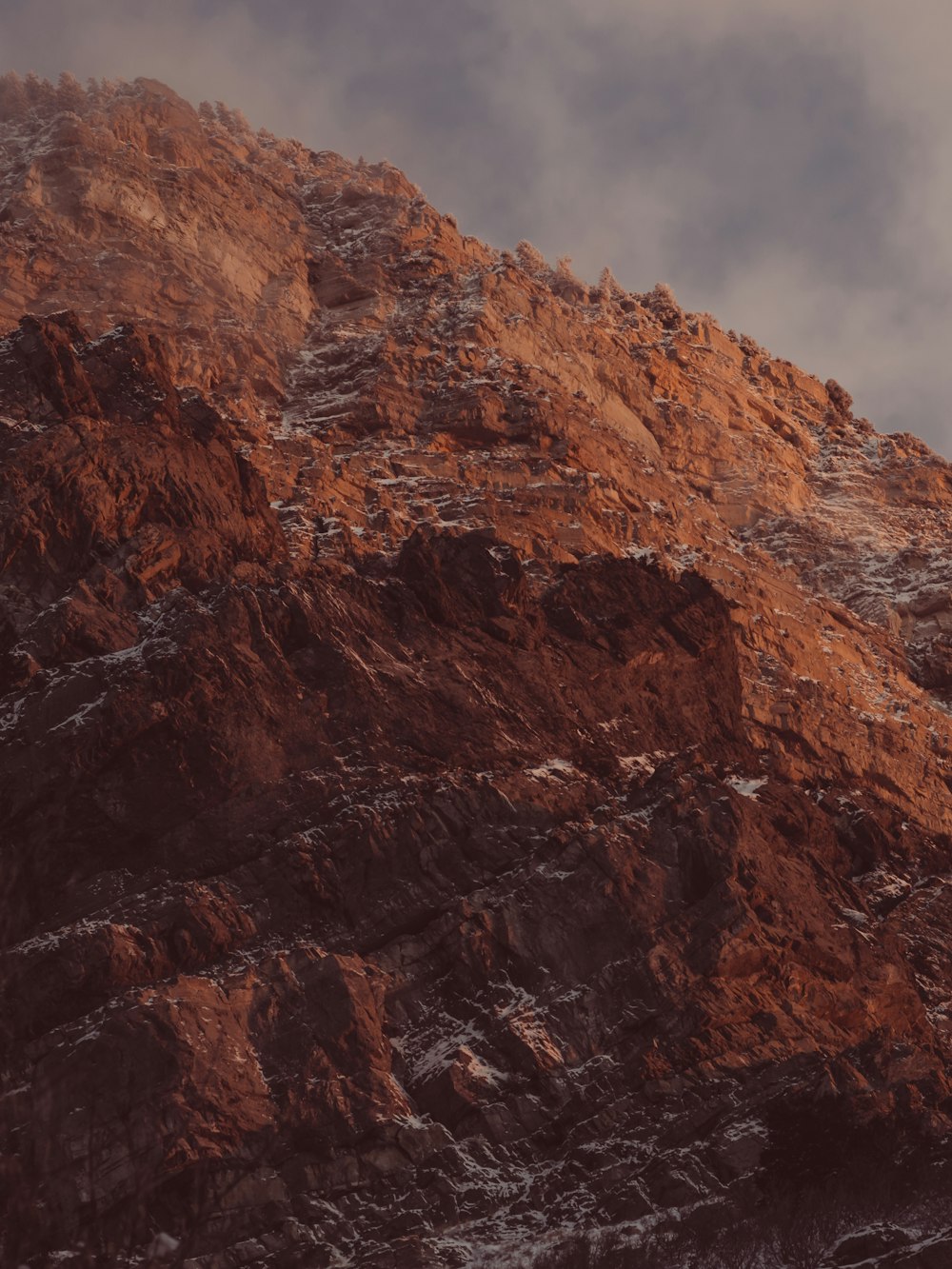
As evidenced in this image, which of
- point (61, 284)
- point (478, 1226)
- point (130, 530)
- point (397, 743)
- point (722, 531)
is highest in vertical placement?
point (61, 284)

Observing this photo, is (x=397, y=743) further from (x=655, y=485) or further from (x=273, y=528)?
(x=655, y=485)

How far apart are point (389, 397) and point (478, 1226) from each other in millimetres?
39821

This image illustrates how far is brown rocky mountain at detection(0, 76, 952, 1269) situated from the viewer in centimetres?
4741

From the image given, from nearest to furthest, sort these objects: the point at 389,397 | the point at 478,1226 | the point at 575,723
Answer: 1. the point at 478,1226
2. the point at 575,723
3. the point at 389,397

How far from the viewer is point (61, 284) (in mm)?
82875

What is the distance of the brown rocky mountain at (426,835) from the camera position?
47.4 meters

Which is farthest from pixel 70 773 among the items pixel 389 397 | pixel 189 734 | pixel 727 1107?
pixel 389 397

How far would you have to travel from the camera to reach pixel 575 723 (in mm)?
61344

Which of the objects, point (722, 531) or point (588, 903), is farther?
point (722, 531)

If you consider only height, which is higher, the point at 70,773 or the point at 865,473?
the point at 865,473

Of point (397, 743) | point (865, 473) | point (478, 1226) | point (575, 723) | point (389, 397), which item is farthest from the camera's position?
point (865, 473)

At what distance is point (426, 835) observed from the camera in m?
54.7

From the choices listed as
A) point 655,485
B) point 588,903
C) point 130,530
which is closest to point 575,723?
point 588,903

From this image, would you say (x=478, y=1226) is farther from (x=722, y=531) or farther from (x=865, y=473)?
(x=865, y=473)
